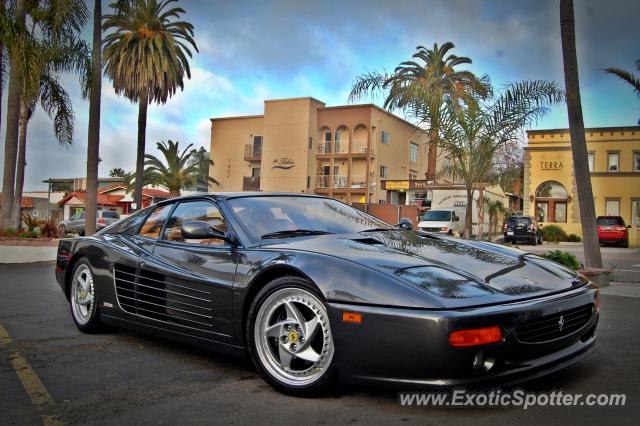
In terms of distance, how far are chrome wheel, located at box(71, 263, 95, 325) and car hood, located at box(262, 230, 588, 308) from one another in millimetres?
2190

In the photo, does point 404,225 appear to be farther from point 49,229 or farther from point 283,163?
point 283,163

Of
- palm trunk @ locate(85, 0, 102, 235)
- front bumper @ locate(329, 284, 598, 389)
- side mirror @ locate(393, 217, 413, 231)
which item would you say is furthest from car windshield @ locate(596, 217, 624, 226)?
front bumper @ locate(329, 284, 598, 389)

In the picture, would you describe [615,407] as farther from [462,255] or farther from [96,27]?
[96,27]

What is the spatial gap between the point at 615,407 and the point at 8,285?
8202 millimetres

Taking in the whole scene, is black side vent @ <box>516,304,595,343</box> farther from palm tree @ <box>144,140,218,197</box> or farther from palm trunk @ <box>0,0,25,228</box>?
palm tree @ <box>144,140,218,197</box>

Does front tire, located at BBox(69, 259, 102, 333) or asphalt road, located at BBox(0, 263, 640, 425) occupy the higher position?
front tire, located at BBox(69, 259, 102, 333)

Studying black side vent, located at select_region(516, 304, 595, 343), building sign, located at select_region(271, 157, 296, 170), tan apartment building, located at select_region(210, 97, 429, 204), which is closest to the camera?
black side vent, located at select_region(516, 304, 595, 343)

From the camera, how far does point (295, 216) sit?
160 inches

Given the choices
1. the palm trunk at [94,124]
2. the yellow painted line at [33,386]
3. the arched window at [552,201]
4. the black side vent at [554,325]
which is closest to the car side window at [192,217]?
the yellow painted line at [33,386]

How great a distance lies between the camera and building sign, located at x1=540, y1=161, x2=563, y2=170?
34.0m

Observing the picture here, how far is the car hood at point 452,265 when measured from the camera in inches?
113

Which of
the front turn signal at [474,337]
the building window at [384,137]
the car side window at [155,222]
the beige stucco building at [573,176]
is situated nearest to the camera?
the front turn signal at [474,337]

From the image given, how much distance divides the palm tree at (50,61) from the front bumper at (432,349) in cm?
1303

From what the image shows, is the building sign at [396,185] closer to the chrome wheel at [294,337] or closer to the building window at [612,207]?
the building window at [612,207]
